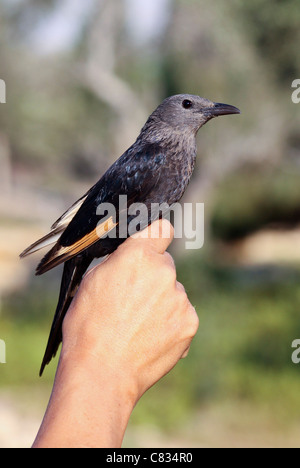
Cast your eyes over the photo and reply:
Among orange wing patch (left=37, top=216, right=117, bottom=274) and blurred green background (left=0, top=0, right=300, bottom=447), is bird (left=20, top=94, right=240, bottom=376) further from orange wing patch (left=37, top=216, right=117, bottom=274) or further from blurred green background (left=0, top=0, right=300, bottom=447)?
blurred green background (left=0, top=0, right=300, bottom=447)

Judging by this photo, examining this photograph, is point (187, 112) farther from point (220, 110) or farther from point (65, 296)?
point (65, 296)

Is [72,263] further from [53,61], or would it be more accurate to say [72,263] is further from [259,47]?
[53,61]

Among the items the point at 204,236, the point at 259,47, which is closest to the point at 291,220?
the point at 204,236

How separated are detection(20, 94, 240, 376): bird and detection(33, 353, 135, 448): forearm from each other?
1.08m

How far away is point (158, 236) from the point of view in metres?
2.37

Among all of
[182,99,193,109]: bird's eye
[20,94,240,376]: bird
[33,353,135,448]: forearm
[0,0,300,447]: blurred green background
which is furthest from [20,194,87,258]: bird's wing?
[0,0,300,447]: blurred green background

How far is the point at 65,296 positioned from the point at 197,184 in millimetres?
8546

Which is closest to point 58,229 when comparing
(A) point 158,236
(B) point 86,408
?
(A) point 158,236

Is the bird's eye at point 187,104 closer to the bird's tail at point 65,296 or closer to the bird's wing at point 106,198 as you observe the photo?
the bird's wing at point 106,198

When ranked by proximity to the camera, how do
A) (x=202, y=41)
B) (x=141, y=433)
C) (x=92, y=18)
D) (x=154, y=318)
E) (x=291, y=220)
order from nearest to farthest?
(x=154, y=318)
(x=141, y=433)
(x=202, y=41)
(x=92, y=18)
(x=291, y=220)

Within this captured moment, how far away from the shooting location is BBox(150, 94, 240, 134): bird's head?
3.21 meters

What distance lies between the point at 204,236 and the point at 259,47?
3727mm

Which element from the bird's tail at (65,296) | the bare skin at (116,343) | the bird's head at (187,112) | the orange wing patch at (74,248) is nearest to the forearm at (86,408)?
the bare skin at (116,343)

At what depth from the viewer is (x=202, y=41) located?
11.5 m
